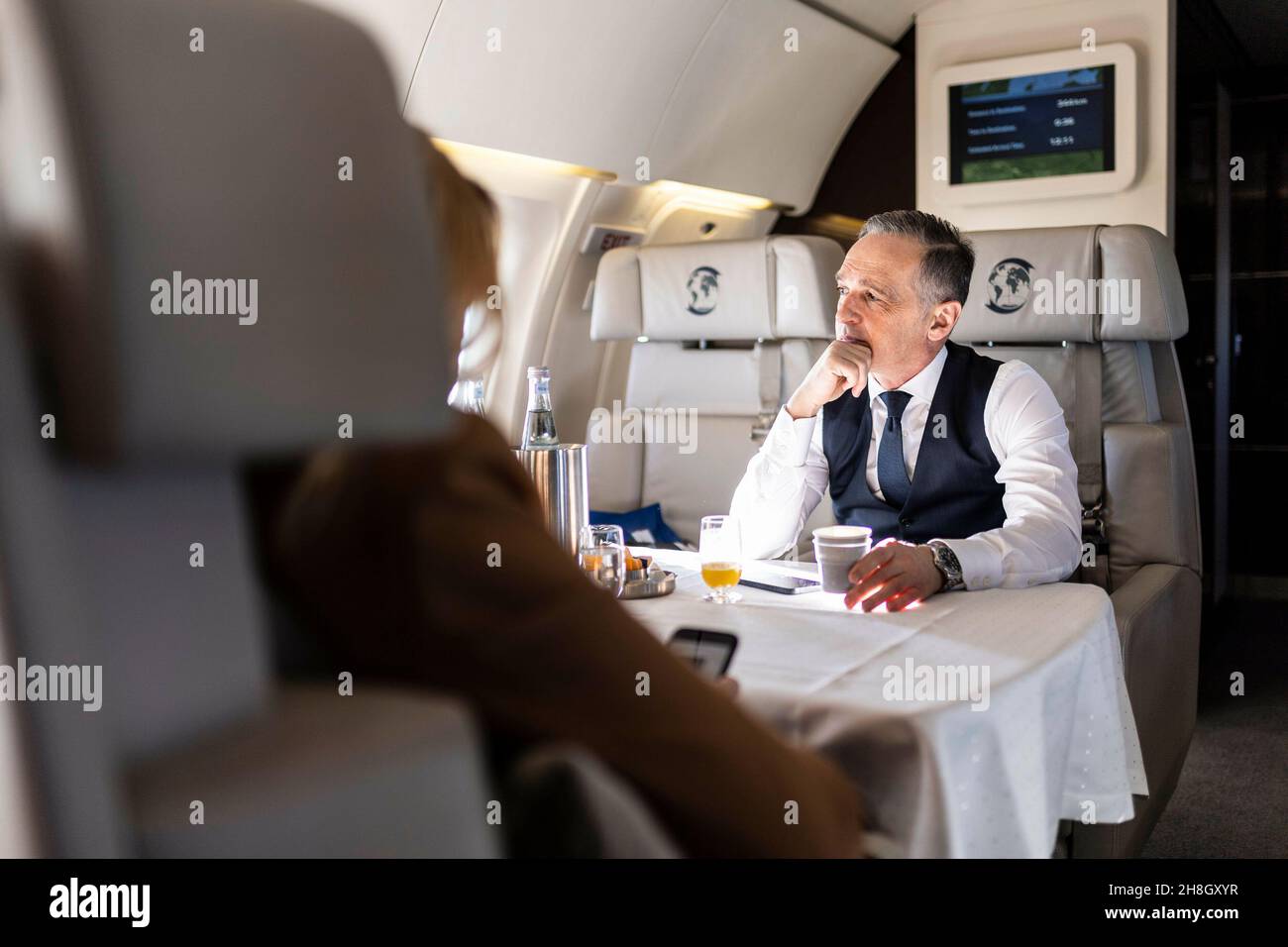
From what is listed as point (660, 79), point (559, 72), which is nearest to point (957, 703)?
point (559, 72)

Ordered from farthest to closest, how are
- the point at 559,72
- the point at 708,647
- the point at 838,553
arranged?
the point at 559,72 → the point at 838,553 → the point at 708,647

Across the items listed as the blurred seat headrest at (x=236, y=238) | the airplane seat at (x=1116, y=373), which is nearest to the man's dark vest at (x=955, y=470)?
the airplane seat at (x=1116, y=373)

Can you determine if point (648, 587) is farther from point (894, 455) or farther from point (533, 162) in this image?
point (533, 162)

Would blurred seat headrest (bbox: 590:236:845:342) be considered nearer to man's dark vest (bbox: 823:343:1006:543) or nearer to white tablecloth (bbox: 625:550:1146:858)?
man's dark vest (bbox: 823:343:1006:543)

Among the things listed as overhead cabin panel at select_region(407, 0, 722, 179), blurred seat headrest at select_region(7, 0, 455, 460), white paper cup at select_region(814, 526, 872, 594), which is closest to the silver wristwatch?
white paper cup at select_region(814, 526, 872, 594)

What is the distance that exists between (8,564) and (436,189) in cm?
23

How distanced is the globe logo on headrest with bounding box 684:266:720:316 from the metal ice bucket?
6.00ft

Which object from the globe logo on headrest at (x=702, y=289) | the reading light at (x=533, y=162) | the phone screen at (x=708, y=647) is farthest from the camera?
the reading light at (x=533, y=162)

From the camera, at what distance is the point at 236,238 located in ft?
1.44

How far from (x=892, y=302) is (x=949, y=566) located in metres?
0.84

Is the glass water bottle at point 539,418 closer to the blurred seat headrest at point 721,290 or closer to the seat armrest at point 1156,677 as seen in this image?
the seat armrest at point 1156,677

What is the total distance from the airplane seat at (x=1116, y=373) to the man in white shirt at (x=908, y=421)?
1.38 feet

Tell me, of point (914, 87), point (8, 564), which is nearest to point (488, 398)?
point (8, 564)

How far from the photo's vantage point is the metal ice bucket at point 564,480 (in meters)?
1.70
